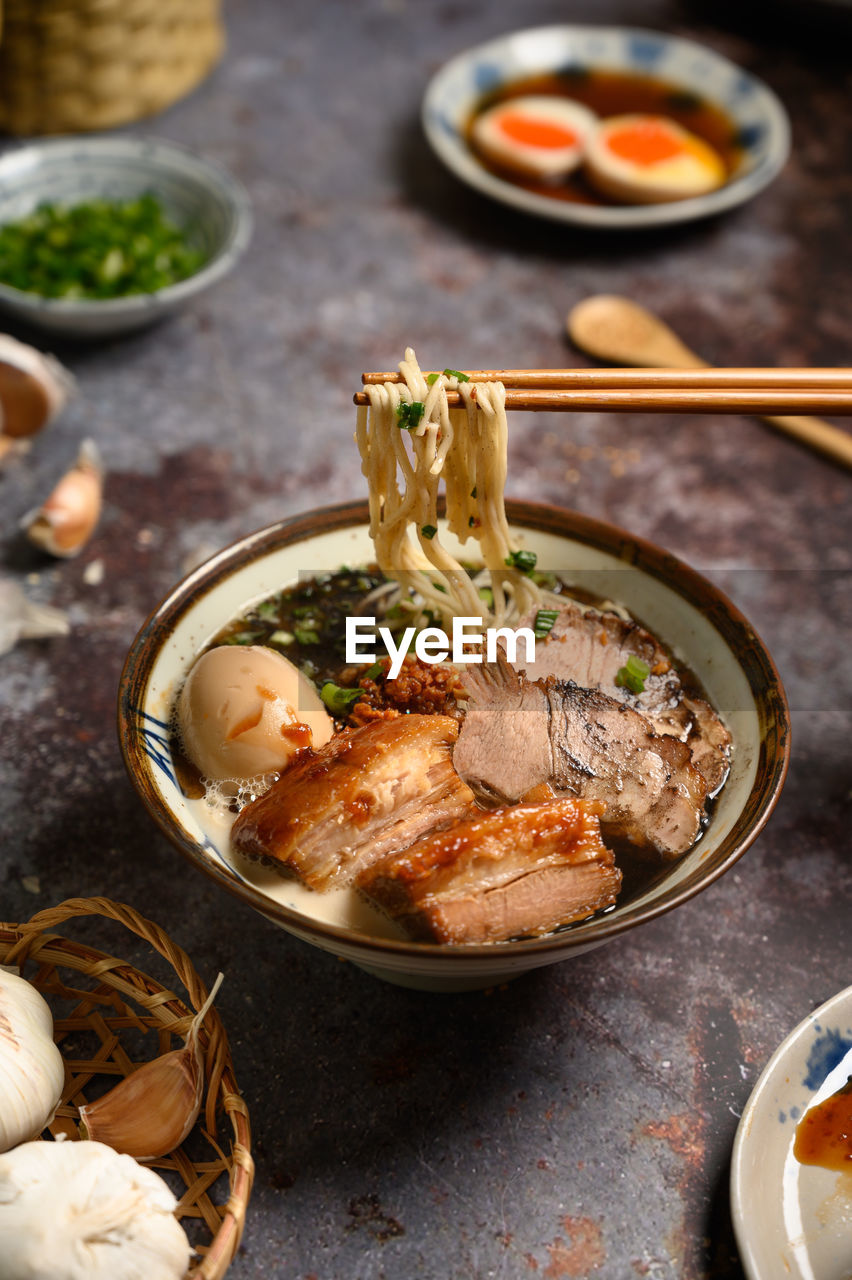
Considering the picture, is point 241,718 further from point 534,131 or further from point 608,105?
point 608,105

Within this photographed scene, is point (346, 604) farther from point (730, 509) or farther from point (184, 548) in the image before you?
point (730, 509)

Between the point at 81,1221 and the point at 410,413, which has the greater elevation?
the point at 410,413

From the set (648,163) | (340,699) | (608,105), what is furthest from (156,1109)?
(608,105)

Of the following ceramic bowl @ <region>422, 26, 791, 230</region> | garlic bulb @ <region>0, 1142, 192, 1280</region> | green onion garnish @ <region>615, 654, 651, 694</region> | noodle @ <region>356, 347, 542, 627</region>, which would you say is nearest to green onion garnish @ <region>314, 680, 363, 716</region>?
noodle @ <region>356, 347, 542, 627</region>

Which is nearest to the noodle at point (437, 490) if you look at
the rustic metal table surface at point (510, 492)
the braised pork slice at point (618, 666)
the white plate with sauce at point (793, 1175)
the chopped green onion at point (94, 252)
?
the braised pork slice at point (618, 666)

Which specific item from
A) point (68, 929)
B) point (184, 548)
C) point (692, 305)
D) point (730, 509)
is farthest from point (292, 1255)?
point (692, 305)

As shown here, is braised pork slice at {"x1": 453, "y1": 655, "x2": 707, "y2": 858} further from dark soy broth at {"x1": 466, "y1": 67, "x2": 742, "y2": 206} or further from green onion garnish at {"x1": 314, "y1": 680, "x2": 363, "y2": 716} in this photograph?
dark soy broth at {"x1": 466, "y1": 67, "x2": 742, "y2": 206}
